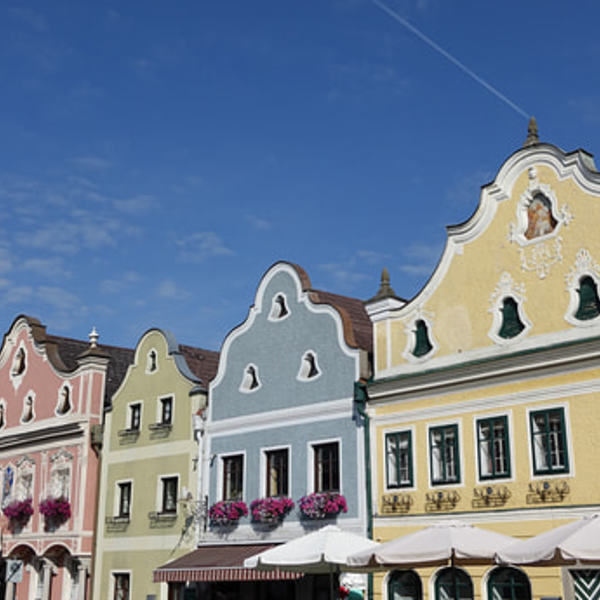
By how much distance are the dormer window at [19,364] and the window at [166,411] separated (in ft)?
33.7

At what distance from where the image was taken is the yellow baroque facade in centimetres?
2106

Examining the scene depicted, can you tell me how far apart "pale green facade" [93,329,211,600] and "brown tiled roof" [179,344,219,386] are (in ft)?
0.43

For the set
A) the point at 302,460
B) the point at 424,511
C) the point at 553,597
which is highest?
the point at 302,460

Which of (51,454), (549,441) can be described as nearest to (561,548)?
(549,441)

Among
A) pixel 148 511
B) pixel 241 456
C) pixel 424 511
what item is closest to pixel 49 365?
pixel 148 511

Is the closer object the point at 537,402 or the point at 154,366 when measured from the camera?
the point at 537,402

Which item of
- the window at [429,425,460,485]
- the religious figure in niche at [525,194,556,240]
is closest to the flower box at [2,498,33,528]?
the window at [429,425,460,485]

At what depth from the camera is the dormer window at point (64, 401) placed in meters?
37.1

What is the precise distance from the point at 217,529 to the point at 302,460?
4.15 metres

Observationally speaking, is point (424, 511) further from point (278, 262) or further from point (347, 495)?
point (278, 262)

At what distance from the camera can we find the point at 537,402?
21844 millimetres

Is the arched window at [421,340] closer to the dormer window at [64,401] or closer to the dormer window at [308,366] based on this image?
the dormer window at [308,366]

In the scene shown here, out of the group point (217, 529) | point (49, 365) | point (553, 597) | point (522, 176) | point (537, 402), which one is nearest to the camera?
point (553, 597)

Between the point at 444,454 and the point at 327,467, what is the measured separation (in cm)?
421
